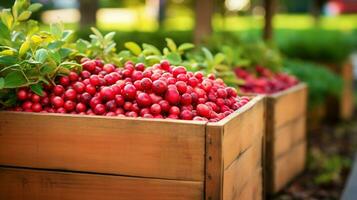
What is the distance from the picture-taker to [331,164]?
5.77 m

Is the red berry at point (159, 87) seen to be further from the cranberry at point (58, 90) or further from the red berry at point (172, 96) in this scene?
the cranberry at point (58, 90)

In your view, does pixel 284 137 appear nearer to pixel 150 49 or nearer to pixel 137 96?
pixel 150 49

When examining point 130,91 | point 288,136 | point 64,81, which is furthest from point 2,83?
point 288,136

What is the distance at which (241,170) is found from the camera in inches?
117

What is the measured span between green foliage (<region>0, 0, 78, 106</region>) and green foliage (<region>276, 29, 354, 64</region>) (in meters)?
5.93

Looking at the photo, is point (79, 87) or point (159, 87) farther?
point (79, 87)

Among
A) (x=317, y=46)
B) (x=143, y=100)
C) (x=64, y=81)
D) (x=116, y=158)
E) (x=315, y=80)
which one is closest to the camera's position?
(x=116, y=158)

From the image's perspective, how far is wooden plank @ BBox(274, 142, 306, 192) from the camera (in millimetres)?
4522

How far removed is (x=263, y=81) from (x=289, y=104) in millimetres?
271

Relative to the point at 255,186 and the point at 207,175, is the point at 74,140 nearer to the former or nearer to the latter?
the point at 207,175

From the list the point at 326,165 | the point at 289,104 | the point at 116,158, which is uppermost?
the point at 116,158

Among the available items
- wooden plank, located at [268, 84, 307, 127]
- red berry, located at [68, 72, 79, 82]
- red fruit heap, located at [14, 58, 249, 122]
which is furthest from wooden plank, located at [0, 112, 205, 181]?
wooden plank, located at [268, 84, 307, 127]

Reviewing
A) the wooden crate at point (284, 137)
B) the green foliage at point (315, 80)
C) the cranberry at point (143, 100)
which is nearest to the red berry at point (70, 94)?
the cranberry at point (143, 100)

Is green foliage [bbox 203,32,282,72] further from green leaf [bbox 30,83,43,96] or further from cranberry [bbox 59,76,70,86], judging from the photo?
green leaf [bbox 30,83,43,96]
